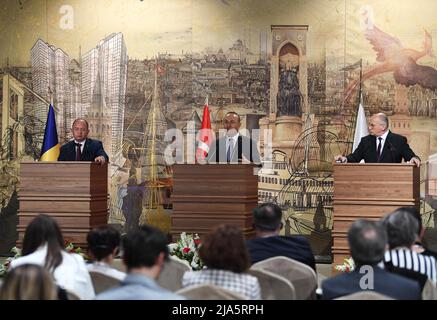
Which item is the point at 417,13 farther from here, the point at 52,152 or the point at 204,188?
the point at 52,152

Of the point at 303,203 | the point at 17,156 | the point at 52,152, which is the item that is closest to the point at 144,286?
the point at 52,152

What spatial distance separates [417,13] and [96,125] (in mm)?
4913

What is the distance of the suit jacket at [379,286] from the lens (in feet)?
13.6

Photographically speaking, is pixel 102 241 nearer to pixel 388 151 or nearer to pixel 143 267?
pixel 143 267

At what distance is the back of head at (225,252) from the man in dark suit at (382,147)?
4.57m

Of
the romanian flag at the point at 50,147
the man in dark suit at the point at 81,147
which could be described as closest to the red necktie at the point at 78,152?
the man in dark suit at the point at 81,147

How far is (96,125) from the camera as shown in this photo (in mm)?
12258

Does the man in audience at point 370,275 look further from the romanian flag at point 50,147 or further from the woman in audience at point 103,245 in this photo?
the romanian flag at point 50,147

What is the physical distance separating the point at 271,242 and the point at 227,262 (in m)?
1.45

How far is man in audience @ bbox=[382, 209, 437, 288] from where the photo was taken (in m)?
4.74

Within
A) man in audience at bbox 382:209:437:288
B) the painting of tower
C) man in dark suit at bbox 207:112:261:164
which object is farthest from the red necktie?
man in audience at bbox 382:209:437:288

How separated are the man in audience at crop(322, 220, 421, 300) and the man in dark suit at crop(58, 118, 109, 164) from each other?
5619 millimetres

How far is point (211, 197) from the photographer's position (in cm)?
891

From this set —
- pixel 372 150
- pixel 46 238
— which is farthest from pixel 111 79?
pixel 46 238
